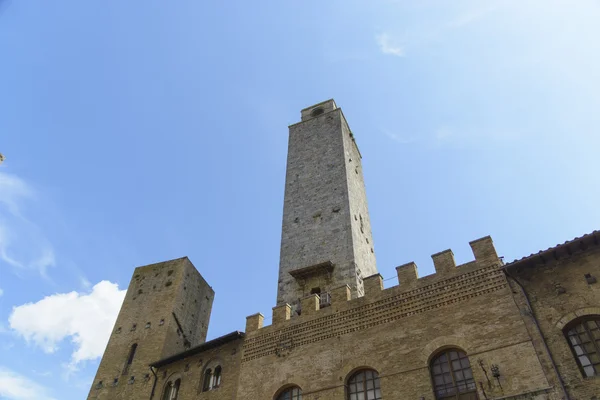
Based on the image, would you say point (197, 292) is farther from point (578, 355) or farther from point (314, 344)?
point (578, 355)

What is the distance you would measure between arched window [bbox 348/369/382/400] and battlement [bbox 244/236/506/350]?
54.1 inches

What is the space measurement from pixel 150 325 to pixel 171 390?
4729 mm

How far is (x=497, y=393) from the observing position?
1042cm

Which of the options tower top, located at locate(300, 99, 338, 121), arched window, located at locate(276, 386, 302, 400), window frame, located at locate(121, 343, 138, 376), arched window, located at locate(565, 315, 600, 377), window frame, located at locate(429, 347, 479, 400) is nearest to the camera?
arched window, located at locate(565, 315, 600, 377)

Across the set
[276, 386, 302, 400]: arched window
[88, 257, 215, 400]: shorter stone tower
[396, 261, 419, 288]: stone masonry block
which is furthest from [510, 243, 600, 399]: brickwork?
[88, 257, 215, 400]: shorter stone tower

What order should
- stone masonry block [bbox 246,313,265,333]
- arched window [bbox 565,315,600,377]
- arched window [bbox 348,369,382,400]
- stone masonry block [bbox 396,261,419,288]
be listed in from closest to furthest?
arched window [bbox 565,315,600,377] < arched window [bbox 348,369,382,400] < stone masonry block [bbox 396,261,419,288] < stone masonry block [bbox 246,313,265,333]

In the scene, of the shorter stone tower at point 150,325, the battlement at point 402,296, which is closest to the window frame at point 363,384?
the battlement at point 402,296

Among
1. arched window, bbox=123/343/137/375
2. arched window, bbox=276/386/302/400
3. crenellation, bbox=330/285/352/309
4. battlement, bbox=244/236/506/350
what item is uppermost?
arched window, bbox=123/343/137/375

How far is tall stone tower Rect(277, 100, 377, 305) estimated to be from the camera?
1819cm

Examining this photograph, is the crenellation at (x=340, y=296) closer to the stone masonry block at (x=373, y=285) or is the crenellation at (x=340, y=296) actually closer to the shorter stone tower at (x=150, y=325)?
the stone masonry block at (x=373, y=285)

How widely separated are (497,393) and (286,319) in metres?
7.08

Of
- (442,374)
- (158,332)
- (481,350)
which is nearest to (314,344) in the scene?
(442,374)

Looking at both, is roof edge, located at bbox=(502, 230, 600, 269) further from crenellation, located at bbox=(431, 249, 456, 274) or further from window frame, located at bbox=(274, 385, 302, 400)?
window frame, located at bbox=(274, 385, 302, 400)

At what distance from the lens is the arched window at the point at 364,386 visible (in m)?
12.2
